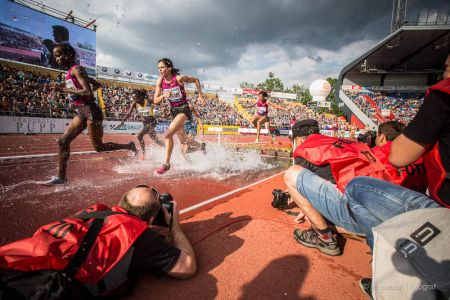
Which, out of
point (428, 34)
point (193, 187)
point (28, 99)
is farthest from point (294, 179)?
point (428, 34)

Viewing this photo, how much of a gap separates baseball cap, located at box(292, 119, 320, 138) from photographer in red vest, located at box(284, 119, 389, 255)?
0.50 m

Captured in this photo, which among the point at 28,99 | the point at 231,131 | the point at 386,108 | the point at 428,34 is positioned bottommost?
the point at 231,131

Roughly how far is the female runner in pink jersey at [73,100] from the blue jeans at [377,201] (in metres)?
4.65

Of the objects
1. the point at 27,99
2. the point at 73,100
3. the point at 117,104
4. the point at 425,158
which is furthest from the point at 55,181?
the point at 117,104

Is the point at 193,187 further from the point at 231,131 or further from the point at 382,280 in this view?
the point at 231,131

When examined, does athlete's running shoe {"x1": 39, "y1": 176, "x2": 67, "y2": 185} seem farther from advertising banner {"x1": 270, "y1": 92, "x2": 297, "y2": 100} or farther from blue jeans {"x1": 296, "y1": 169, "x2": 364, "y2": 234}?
advertising banner {"x1": 270, "y1": 92, "x2": 297, "y2": 100}

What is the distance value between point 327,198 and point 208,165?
503 cm

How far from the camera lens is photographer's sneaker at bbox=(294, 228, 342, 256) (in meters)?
2.26

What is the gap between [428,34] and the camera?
2491cm

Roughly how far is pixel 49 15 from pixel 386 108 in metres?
43.4

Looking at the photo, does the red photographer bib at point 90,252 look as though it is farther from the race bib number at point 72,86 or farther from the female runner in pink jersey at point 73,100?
the race bib number at point 72,86

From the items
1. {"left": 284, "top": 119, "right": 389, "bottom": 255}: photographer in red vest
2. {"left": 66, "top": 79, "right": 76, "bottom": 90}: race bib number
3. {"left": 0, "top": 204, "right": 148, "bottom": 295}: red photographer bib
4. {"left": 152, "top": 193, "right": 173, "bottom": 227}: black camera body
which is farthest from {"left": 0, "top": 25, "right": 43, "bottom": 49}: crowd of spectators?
{"left": 284, "top": 119, "right": 389, "bottom": 255}: photographer in red vest

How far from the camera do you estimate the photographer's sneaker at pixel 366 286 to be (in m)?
1.74

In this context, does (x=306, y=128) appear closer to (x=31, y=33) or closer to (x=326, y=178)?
(x=326, y=178)
